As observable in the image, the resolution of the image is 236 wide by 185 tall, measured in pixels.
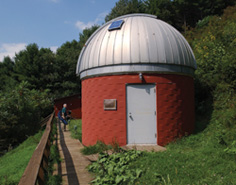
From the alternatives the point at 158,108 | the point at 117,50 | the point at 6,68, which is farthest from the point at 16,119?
the point at 6,68

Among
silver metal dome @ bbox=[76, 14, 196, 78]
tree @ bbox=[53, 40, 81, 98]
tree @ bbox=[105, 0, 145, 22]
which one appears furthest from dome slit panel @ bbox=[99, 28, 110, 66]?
tree @ bbox=[105, 0, 145, 22]

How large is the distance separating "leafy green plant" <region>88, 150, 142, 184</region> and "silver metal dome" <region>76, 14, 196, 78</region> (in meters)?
2.94

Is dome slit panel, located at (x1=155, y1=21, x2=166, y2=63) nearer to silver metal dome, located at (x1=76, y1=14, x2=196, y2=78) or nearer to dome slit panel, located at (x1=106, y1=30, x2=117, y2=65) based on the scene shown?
silver metal dome, located at (x1=76, y1=14, x2=196, y2=78)

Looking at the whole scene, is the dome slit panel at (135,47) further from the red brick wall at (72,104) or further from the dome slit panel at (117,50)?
the red brick wall at (72,104)

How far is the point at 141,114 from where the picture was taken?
7.04 meters

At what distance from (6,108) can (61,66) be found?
20528mm

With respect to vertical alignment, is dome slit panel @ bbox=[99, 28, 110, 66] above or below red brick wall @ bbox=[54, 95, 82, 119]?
above

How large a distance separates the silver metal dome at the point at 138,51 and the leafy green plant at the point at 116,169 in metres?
2.94

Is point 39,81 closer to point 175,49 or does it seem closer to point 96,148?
point 96,148

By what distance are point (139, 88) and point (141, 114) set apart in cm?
91


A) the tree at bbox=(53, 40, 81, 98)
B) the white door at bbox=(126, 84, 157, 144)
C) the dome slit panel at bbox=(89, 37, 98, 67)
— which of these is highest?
the tree at bbox=(53, 40, 81, 98)

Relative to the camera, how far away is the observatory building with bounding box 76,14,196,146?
700 centimetres

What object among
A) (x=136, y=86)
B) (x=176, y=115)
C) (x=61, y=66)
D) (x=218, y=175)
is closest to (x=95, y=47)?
(x=136, y=86)

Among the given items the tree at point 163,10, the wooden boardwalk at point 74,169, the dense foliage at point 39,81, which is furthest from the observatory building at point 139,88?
the tree at point 163,10
